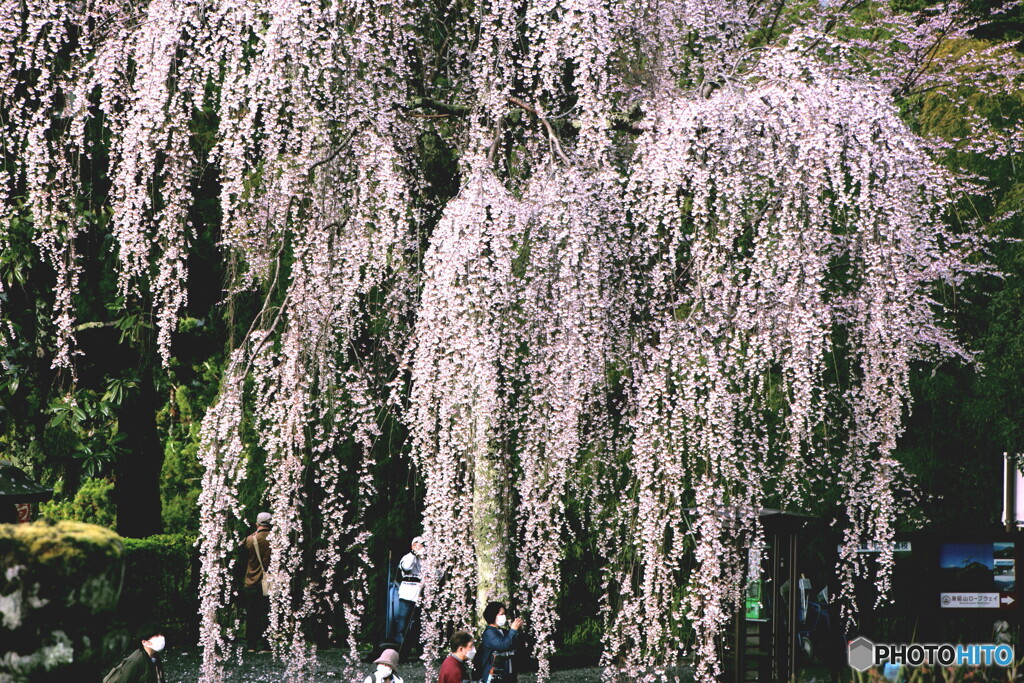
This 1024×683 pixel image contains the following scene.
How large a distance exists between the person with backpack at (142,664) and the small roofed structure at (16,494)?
5.25 ft

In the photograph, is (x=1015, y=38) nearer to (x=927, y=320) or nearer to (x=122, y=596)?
(x=927, y=320)

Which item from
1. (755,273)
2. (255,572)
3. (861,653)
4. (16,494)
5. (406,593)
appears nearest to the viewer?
(755,273)

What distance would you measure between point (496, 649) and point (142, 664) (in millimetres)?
2230

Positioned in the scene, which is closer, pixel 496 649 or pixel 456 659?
pixel 456 659

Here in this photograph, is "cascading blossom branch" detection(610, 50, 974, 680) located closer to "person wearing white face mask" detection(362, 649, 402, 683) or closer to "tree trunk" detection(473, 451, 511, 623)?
"tree trunk" detection(473, 451, 511, 623)

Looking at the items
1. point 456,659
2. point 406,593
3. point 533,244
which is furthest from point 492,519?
point 406,593

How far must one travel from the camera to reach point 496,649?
21.8 ft

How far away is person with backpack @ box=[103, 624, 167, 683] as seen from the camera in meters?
5.25

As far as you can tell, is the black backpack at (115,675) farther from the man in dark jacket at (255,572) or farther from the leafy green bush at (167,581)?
the leafy green bush at (167,581)

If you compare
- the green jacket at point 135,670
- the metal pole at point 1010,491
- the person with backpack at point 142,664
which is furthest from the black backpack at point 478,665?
the metal pole at point 1010,491

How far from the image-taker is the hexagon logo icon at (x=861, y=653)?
7.54 metres

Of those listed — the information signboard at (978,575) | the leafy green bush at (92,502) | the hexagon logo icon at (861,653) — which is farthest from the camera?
the leafy green bush at (92,502)

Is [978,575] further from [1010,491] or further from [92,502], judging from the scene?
[92,502]

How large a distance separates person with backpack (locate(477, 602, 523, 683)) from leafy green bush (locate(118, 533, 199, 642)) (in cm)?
571
